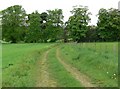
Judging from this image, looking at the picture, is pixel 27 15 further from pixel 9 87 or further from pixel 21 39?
pixel 9 87

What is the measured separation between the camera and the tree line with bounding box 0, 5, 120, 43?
10106 cm

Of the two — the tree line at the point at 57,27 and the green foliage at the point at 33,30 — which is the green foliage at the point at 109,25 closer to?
the tree line at the point at 57,27

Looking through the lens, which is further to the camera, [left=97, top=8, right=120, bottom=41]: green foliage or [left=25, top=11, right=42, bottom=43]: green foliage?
[left=97, top=8, right=120, bottom=41]: green foliage

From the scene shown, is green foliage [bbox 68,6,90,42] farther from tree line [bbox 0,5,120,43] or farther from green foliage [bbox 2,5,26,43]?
green foliage [bbox 2,5,26,43]

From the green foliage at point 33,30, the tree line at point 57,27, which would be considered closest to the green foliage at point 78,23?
the tree line at point 57,27

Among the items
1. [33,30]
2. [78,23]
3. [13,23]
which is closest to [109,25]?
[78,23]

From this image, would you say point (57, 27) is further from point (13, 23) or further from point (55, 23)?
point (13, 23)

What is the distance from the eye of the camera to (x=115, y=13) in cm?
10675

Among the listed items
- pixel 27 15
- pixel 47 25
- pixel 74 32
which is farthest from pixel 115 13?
pixel 27 15

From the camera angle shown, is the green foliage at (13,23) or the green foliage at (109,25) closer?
the green foliage at (13,23)

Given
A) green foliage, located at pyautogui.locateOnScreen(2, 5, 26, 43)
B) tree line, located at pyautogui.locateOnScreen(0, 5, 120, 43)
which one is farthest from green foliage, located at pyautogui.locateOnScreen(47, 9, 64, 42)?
green foliage, located at pyautogui.locateOnScreen(2, 5, 26, 43)

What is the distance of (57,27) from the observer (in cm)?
10444

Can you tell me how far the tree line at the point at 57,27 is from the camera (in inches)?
3979

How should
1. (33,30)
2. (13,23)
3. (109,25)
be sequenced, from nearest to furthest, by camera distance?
(33,30) < (13,23) < (109,25)
